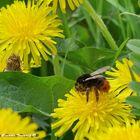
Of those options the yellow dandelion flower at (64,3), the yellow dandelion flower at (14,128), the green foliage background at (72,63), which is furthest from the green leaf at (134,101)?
the yellow dandelion flower at (64,3)

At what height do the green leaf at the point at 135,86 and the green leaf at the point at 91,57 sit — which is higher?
the green leaf at the point at 91,57

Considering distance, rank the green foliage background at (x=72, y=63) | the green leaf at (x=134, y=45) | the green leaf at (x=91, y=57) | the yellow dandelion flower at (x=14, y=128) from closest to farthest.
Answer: the yellow dandelion flower at (x=14, y=128) → the green leaf at (x=134, y=45) → the green foliage background at (x=72, y=63) → the green leaf at (x=91, y=57)

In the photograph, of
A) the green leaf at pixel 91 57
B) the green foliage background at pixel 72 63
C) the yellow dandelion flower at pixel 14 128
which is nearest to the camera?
the yellow dandelion flower at pixel 14 128

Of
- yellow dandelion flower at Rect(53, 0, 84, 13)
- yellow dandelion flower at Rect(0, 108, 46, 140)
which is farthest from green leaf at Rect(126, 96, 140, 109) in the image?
yellow dandelion flower at Rect(53, 0, 84, 13)

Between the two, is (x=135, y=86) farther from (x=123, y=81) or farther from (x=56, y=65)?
(x=56, y=65)

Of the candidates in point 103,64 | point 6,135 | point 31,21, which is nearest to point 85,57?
point 103,64

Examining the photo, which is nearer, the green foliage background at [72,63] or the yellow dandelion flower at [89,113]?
the yellow dandelion flower at [89,113]

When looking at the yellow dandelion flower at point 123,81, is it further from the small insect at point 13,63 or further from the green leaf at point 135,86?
the small insect at point 13,63
